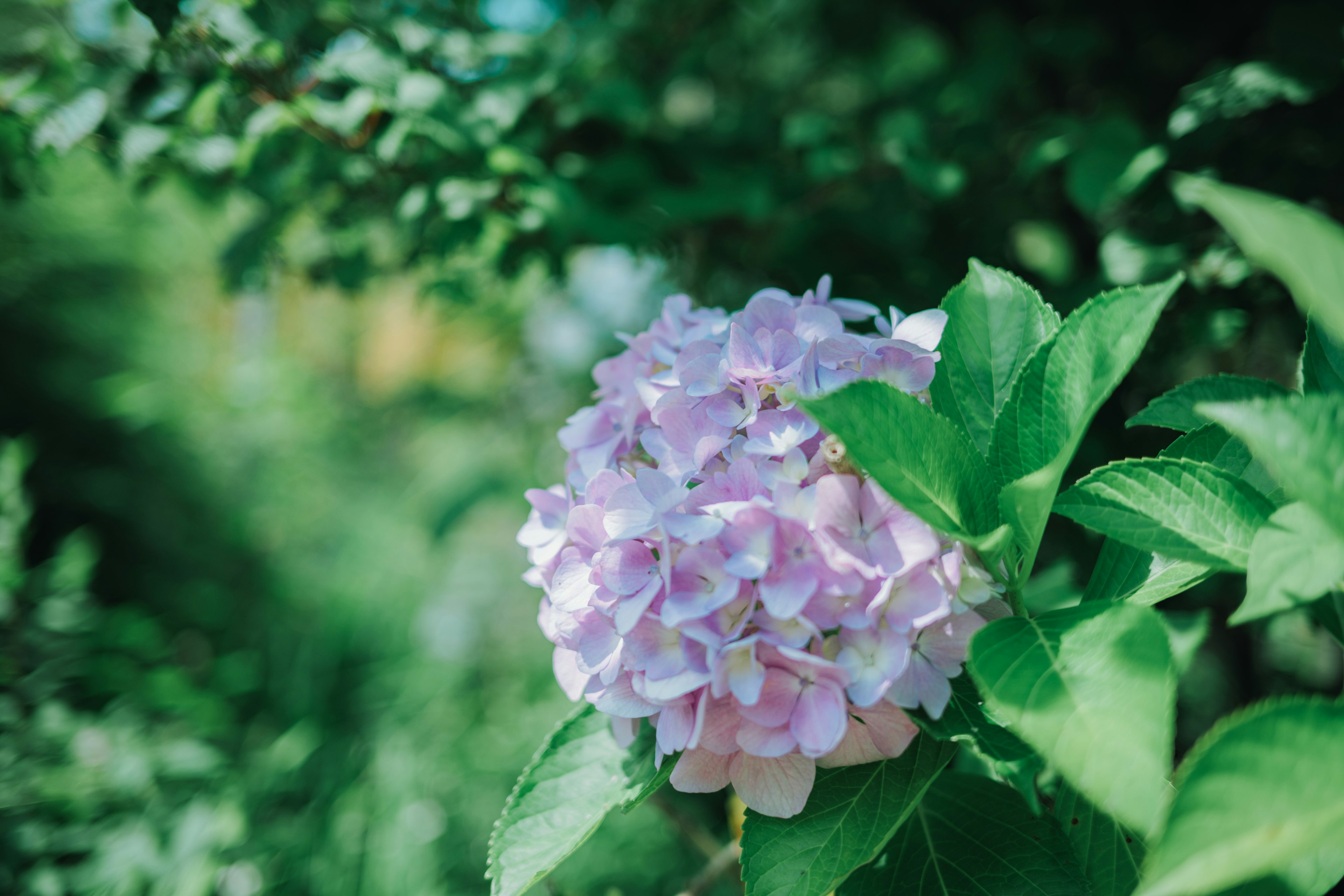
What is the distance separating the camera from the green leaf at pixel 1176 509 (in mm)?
449

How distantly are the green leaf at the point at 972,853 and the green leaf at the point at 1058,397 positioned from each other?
0.62ft

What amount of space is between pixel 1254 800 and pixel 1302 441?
0.18m

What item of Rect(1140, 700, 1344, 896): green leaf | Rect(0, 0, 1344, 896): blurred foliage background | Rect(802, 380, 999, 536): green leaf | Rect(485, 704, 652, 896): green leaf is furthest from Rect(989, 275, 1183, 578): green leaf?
Rect(0, 0, 1344, 896): blurred foliage background

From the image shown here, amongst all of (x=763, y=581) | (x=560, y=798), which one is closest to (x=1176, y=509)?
(x=763, y=581)

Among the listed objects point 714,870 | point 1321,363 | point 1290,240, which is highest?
A: point 1290,240

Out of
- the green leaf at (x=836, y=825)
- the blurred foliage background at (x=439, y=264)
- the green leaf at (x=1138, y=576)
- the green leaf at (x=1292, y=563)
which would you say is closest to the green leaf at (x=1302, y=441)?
the green leaf at (x=1292, y=563)

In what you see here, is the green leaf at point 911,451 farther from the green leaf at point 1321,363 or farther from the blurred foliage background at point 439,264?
the blurred foliage background at point 439,264

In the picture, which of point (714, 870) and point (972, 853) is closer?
point (972, 853)

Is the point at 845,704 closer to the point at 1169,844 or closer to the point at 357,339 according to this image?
the point at 1169,844

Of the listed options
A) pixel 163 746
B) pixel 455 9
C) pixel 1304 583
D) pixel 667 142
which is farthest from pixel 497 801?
pixel 1304 583

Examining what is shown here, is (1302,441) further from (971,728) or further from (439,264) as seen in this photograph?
(439,264)

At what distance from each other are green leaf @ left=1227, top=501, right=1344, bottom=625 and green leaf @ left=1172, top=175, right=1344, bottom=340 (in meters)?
0.13

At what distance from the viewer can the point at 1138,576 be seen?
21.2 inches

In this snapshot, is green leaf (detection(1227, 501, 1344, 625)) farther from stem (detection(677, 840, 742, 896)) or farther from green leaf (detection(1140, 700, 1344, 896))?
stem (detection(677, 840, 742, 896))
